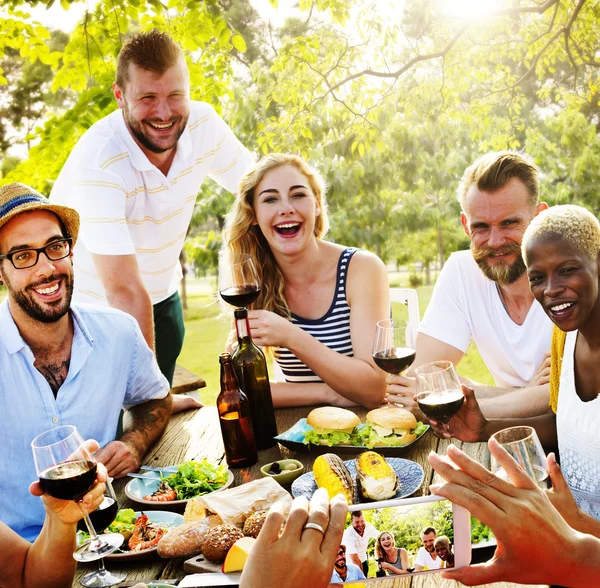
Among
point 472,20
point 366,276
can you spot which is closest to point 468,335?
point 366,276

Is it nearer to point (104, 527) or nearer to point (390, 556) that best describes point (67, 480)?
point (104, 527)

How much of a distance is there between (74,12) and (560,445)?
543 centimetres

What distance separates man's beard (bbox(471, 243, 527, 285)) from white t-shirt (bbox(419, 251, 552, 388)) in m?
0.09

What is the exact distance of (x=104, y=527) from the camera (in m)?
1.73

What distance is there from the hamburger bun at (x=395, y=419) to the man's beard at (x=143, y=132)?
1998mm

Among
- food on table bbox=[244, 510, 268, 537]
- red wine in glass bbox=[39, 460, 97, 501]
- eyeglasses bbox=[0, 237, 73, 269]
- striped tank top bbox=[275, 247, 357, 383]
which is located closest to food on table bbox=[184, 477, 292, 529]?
food on table bbox=[244, 510, 268, 537]

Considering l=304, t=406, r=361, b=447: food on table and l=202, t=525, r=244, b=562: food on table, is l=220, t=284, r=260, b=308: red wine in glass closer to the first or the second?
l=304, t=406, r=361, b=447: food on table

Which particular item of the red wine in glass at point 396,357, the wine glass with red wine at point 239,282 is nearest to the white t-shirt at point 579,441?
the red wine in glass at point 396,357

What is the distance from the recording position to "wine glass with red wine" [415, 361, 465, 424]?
1.92m

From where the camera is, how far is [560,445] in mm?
1958

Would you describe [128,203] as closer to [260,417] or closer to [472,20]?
[260,417]

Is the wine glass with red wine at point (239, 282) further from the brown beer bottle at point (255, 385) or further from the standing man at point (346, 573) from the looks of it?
the standing man at point (346, 573)

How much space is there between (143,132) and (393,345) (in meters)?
1.89

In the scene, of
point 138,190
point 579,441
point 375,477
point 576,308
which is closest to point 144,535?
point 375,477
